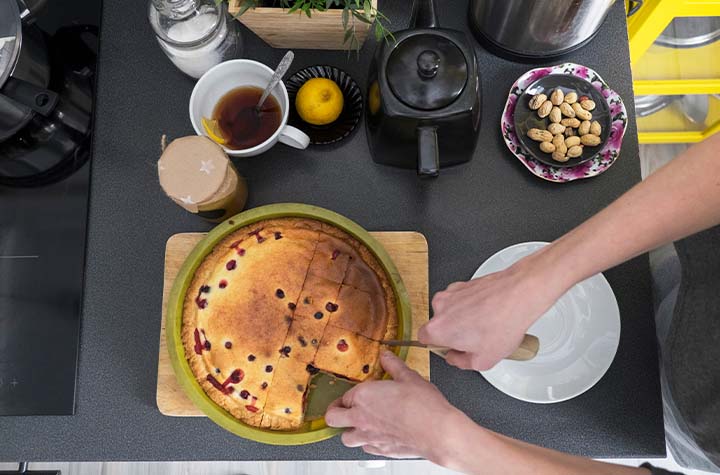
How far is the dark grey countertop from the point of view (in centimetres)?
95

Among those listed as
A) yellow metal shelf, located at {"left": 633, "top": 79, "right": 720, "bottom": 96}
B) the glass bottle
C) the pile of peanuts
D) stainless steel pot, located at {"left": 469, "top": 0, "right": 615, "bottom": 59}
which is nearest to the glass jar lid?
the glass bottle

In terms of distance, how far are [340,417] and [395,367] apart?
0.11 m

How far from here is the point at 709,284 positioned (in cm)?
79

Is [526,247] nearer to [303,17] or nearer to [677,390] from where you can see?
[677,390]

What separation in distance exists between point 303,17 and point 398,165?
309 millimetres

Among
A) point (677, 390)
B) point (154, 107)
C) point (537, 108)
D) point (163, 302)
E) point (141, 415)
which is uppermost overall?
point (537, 108)

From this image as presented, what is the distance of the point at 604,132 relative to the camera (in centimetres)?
99

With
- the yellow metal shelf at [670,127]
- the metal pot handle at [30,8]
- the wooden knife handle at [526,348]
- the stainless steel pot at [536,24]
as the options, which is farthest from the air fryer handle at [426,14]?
the yellow metal shelf at [670,127]

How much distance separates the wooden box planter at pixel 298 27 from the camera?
893mm

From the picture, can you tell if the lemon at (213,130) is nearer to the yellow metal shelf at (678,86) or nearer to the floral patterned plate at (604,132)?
the floral patterned plate at (604,132)

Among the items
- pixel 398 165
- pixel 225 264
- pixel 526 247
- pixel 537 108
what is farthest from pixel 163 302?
pixel 537 108

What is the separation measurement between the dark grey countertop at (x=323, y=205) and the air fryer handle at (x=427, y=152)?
204 millimetres

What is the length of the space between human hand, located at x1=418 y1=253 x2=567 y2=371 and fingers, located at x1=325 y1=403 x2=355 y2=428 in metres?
0.17

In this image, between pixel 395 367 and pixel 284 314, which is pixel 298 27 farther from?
pixel 395 367
